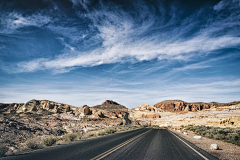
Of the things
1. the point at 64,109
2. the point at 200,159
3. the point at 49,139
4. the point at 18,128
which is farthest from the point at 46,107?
the point at 200,159

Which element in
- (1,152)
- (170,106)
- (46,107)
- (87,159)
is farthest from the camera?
(170,106)

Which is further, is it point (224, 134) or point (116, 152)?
point (224, 134)

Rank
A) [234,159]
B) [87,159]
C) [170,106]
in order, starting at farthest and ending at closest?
[170,106]
[234,159]
[87,159]

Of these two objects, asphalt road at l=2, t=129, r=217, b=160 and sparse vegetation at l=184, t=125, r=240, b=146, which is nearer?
asphalt road at l=2, t=129, r=217, b=160

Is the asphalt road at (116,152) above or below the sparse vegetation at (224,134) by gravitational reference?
above

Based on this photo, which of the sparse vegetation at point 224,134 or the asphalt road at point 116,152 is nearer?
the asphalt road at point 116,152

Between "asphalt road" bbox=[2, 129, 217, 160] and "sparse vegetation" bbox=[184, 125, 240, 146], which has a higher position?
"asphalt road" bbox=[2, 129, 217, 160]

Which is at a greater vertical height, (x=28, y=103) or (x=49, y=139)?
(x=28, y=103)

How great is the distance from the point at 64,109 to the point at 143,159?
7485 centimetres

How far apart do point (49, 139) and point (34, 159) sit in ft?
19.5

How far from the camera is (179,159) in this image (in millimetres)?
6586

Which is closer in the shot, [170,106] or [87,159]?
[87,159]

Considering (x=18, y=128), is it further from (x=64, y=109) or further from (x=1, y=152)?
(x=64, y=109)

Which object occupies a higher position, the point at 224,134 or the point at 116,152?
the point at 116,152
